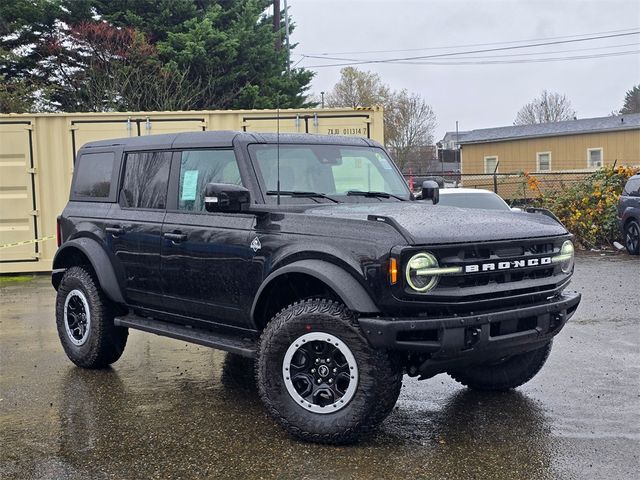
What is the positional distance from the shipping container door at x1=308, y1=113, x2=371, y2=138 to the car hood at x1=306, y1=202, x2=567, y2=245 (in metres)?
7.51

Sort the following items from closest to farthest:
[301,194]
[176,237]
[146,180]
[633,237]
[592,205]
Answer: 1. [301,194]
2. [176,237]
3. [146,180]
4. [633,237]
5. [592,205]

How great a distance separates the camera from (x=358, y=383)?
14.3 ft

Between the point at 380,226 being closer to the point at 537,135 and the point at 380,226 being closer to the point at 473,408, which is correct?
the point at 473,408

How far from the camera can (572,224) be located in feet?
56.2

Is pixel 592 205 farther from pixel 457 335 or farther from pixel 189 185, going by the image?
pixel 457 335

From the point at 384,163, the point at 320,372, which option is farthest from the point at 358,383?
the point at 384,163

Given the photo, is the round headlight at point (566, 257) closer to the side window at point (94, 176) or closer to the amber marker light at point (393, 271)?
the amber marker light at point (393, 271)

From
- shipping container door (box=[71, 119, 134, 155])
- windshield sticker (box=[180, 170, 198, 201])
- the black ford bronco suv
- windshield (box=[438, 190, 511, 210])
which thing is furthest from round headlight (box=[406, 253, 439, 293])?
shipping container door (box=[71, 119, 134, 155])

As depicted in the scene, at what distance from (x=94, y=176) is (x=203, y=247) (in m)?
1.94

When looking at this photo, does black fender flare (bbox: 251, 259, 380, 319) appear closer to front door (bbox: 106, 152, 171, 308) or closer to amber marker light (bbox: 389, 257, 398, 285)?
amber marker light (bbox: 389, 257, 398, 285)

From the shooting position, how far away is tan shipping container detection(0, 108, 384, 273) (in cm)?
1280

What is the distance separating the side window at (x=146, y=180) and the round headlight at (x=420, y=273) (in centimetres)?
242

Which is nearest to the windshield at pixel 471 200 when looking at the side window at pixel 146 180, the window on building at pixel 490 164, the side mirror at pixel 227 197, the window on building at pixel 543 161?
the side window at pixel 146 180

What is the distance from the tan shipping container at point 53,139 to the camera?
42.0 ft
